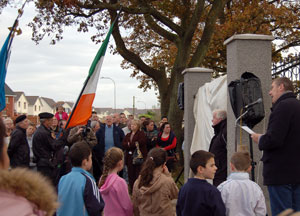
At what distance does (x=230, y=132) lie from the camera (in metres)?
5.85

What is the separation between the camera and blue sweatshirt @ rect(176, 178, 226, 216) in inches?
154

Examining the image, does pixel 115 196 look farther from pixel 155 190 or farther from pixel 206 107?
pixel 206 107

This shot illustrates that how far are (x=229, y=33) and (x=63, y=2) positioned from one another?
31.5 ft

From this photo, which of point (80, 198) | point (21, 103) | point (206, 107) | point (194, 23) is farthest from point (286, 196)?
point (21, 103)

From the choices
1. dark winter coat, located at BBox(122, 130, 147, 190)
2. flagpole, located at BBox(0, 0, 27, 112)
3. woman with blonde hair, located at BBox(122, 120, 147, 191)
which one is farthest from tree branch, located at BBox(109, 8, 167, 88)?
flagpole, located at BBox(0, 0, 27, 112)

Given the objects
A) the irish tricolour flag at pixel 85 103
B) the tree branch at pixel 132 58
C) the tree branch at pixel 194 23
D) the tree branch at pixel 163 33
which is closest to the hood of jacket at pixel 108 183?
the irish tricolour flag at pixel 85 103

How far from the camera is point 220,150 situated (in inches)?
239

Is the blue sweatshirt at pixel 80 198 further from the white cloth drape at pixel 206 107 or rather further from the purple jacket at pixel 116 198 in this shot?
the white cloth drape at pixel 206 107

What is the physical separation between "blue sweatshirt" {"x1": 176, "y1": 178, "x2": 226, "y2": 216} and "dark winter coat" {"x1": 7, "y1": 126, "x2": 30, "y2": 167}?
4.29 m

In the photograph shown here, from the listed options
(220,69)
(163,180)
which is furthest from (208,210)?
(220,69)

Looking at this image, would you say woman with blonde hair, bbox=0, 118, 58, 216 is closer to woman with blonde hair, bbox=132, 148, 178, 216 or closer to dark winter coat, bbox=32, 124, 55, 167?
woman with blonde hair, bbox=132, 148, 178, 216

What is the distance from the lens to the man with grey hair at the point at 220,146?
5887 mm

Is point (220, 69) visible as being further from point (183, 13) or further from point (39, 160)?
point (39, 160)

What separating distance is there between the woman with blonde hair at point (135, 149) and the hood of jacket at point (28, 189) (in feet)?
27.5
